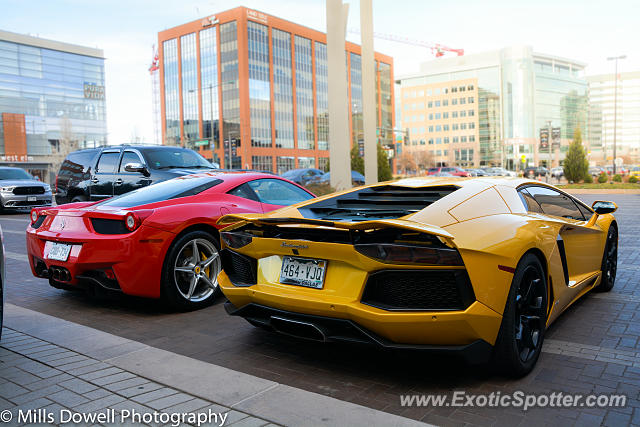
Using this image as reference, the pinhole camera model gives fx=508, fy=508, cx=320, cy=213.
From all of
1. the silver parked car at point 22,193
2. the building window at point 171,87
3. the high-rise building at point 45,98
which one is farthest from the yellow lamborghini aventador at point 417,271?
the building window at point 171,87

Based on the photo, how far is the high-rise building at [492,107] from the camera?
122m

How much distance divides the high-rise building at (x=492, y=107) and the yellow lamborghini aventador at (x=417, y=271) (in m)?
113

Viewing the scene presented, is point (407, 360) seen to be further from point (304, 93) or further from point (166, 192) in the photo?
point (304, 93)

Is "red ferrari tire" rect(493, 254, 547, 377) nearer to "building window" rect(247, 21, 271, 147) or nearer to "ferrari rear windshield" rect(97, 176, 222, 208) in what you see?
"ferrari rear windshield" rect(97, 176, 222, 208)

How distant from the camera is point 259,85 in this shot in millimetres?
83500

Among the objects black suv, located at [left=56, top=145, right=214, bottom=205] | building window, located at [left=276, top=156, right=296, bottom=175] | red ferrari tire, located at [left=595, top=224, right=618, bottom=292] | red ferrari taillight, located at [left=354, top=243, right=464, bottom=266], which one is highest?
building window, located at [left=276, top=156, right=296, bottom=175]

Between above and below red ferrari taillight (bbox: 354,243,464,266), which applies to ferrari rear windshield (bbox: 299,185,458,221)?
above

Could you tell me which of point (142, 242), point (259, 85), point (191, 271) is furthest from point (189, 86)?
point (142, 242)

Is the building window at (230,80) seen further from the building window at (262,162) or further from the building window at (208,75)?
the building window at (262,162)

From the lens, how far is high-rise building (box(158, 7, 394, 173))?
81.6m

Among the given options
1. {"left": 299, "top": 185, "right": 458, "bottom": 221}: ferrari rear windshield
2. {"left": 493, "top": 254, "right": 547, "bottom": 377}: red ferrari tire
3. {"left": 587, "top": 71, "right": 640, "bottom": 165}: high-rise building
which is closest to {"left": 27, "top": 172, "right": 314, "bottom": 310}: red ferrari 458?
{"left": 299, "top": 185, "right": 458, "bottom": 221}: ferrari rear windshield

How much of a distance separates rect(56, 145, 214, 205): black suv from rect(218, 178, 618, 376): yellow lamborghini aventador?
6.43 metres

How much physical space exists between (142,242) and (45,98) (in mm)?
100904

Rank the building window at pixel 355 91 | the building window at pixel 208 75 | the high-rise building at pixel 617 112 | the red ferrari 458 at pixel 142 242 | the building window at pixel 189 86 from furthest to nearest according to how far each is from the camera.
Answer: the high-rise building at pixel 617 112 → the building window at pixel 355 91 → the building window at pixel 189 86 → the building window at pixel 208 75 → the red ferrari 458 at pixel 142 242
